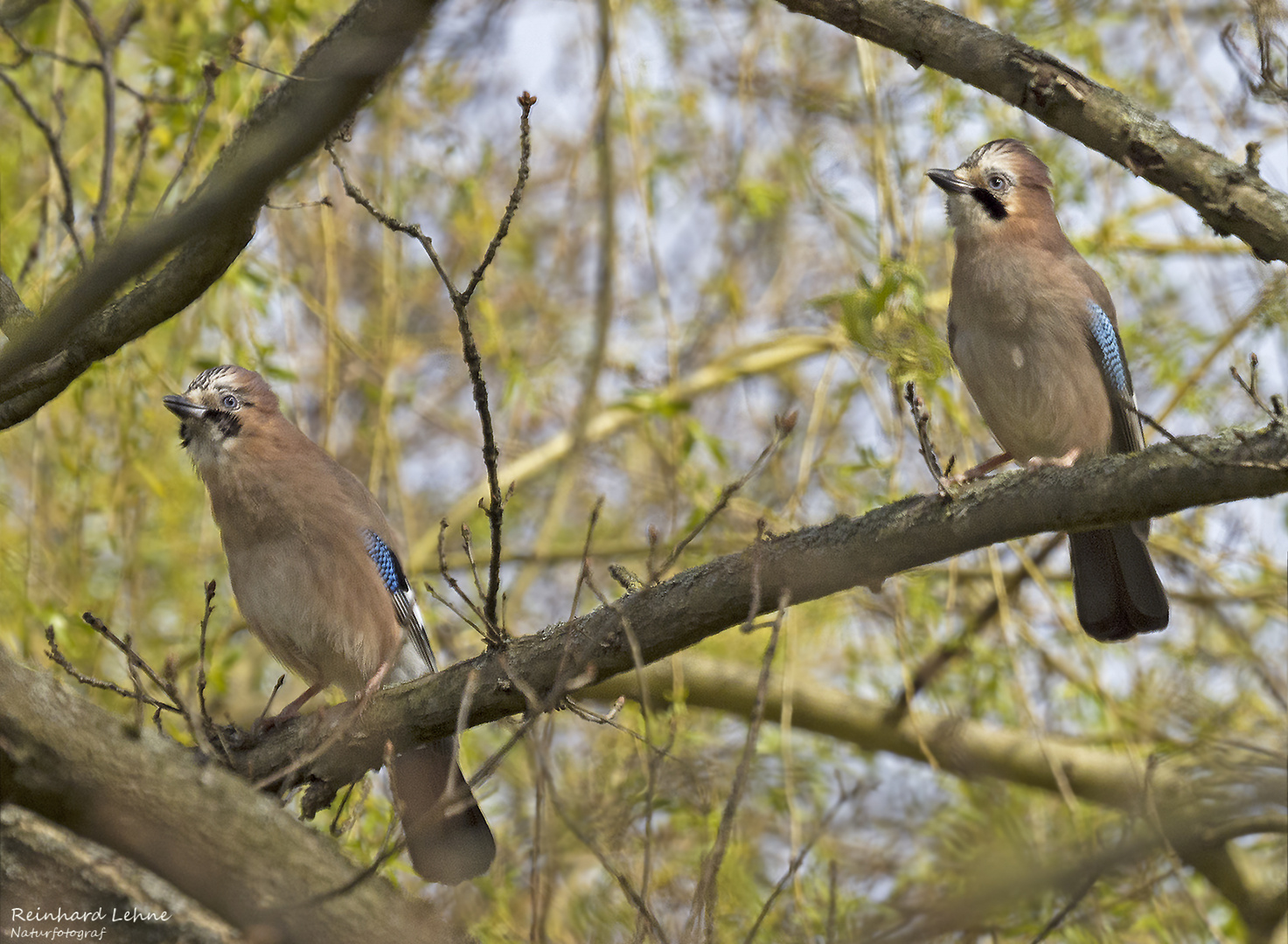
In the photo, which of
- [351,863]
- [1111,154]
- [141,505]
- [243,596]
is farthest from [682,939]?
[141,505]

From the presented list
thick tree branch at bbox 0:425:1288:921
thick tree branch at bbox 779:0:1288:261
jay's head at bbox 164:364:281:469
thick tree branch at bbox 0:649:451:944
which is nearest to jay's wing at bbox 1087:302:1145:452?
thick tree branch at bbox 779:0:1288:261

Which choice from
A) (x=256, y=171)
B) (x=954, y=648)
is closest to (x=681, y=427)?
(x=954, y=648)

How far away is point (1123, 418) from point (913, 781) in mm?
1825

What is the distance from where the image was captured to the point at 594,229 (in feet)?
32.4

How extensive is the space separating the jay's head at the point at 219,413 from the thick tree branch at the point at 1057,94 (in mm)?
2697

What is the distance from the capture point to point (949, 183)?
6.17 meters

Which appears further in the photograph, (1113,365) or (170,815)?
(1113,365)

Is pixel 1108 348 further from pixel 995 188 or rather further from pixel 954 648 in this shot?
pixel 954 648

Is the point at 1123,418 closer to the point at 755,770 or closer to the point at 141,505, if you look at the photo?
the point at 755,770

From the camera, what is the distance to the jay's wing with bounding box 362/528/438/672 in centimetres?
572

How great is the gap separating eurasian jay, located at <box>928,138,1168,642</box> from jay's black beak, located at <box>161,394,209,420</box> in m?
3.13

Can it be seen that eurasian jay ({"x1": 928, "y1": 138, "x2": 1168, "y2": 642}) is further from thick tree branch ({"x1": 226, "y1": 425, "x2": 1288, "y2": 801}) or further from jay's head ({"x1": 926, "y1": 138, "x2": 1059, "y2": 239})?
thick tree branch ({"x1": 226, "y1": 425, "x2": 1288, "y2": 801})

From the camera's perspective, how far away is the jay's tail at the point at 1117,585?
18.7ft

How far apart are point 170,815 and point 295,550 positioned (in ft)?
7.79
